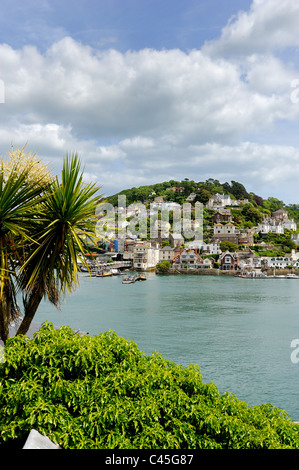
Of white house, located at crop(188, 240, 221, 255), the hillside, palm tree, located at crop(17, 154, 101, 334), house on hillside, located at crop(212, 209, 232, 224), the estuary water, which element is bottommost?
the estuary water

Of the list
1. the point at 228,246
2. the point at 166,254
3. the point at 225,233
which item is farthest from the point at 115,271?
the point at 225,233

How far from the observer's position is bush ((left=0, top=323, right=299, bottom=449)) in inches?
128

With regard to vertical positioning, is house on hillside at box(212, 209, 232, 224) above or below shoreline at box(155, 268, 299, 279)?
above

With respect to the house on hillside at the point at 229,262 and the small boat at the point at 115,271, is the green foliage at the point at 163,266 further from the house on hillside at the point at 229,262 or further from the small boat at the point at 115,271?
the house on hillside at the point at 229,262

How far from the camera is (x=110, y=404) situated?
342 centimetres

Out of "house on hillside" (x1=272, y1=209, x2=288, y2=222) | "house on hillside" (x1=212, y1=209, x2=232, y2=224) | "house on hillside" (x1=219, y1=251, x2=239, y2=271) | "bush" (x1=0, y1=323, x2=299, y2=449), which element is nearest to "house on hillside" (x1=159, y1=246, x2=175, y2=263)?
"house on hillside" (x1=219, y1=251, x2=239, y2=271)

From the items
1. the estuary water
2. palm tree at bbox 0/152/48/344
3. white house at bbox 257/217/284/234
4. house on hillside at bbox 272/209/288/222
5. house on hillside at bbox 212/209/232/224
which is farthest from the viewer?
house on hillside at bbox 272/209/288/222

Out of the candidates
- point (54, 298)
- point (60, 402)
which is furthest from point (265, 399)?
point (60, 402)

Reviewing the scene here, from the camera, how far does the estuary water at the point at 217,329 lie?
12.2m

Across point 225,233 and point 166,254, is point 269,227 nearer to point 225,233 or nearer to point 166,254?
point 225,233

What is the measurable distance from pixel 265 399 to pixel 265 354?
5611 millimetres

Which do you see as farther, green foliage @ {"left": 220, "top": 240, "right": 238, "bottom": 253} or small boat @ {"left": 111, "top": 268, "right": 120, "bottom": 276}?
green foliage @ {"left": 220, "top": 240, "right": 238, "bottom": 253}

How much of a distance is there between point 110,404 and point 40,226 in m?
2.30

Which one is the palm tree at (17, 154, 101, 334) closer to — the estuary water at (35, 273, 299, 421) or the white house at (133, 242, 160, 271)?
the estuary water at (35, 273, 299, 421)
